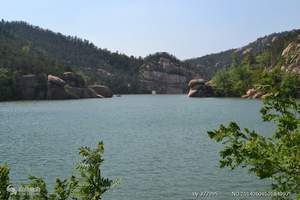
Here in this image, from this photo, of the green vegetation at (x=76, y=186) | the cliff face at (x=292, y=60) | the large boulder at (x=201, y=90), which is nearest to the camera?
the green vegetation at (x=76, y=186)

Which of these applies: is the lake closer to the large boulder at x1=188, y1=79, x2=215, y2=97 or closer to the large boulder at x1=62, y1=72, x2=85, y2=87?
the large boulder at x1=62, y1=72, x2=85, y2=87

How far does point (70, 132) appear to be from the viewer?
5094 centimetres

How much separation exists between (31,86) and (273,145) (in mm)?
141092

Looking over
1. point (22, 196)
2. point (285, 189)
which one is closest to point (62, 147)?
point (22, 196)

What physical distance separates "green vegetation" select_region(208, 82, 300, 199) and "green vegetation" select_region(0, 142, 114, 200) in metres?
2.33

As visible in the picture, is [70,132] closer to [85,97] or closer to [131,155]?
[131,155]

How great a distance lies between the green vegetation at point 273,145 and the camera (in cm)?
545

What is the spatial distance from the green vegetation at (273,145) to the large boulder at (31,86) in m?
140

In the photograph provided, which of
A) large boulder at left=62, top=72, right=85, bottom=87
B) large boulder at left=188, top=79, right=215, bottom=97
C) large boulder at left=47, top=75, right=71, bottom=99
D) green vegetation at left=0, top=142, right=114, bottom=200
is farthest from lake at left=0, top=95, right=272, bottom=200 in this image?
large boulder at left=188, top=79, right=215, bottom=97

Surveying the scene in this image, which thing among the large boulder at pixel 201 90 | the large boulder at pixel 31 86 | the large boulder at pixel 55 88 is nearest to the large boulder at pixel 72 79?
the large boulder at pixel 55 88

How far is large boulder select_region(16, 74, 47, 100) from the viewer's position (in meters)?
141

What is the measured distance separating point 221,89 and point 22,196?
15699 cm

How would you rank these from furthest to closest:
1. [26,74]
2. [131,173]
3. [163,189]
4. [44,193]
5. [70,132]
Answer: [26,74], [70,132], [131,173], [163,189], [44,193]

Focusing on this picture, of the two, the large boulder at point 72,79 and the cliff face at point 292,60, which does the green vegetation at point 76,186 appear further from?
the large boulder at point 72,79
